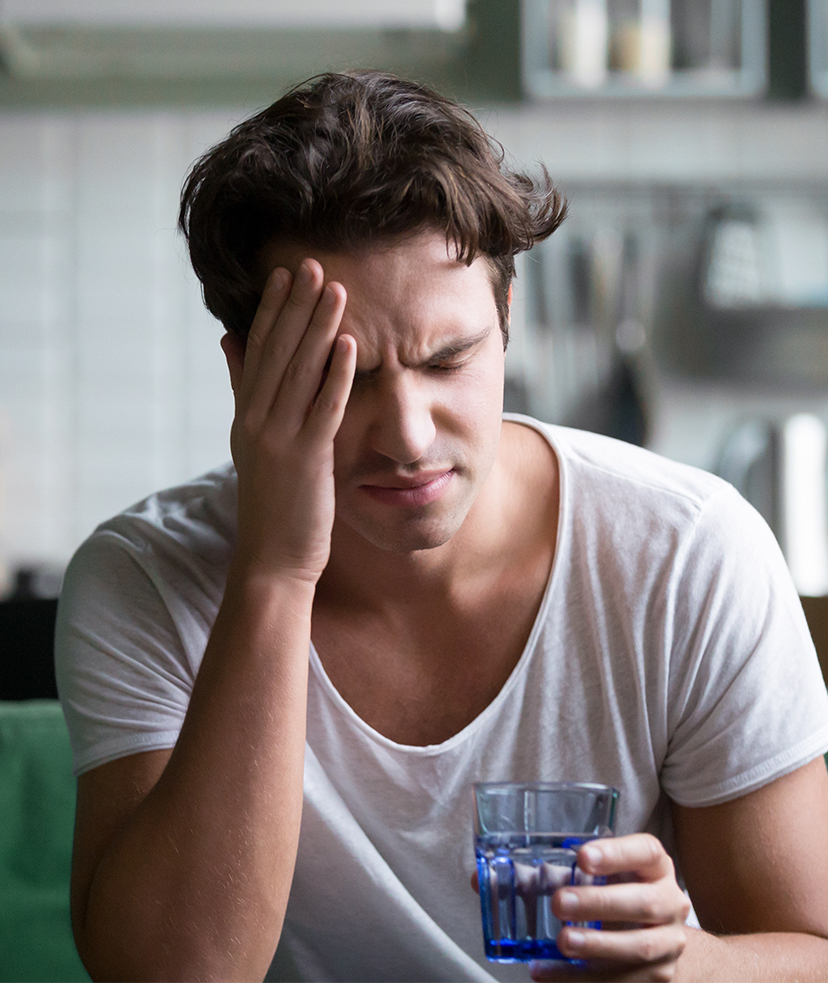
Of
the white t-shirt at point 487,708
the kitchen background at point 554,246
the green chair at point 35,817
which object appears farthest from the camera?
the kitchen background at point 554,246

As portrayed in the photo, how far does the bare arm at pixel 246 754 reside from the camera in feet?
2.82

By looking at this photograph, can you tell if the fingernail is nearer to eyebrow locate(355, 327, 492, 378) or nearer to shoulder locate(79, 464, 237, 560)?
eyebrow locate(355, 327, 492, 378)

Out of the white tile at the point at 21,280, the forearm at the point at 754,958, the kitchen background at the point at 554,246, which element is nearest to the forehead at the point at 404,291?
the forearm at the point at 754,958

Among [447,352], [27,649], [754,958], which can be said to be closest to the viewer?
[754,958]

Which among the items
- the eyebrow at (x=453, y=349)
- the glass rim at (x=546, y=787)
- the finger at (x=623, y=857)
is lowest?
the finger at (x=623, y=857)

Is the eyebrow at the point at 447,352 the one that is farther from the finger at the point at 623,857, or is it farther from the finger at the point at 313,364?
the finger at the point at 623,857

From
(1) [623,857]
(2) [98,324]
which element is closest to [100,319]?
(2) [98,324]

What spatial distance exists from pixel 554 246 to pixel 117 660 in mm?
2347

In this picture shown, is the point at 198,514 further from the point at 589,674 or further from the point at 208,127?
the point at 208,127

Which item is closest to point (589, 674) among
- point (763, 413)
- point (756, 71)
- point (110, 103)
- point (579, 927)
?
point (579, 927)

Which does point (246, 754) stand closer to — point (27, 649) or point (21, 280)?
point (27, 649)

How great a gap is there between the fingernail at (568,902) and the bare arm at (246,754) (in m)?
0.31

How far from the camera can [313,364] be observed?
0.94m

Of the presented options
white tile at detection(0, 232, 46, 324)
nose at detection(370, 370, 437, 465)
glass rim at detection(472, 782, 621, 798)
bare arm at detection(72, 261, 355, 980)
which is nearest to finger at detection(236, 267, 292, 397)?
bare arm at detection(72, 261, 355, 980)
